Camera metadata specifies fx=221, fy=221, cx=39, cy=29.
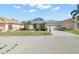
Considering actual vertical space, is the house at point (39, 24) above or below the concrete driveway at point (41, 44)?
above

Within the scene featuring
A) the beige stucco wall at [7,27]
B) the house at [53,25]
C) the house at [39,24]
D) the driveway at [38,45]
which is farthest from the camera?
the beige stucco wall at [7,27]

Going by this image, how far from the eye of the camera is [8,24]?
5.82 metres

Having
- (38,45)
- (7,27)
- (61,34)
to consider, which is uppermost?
(7,27)

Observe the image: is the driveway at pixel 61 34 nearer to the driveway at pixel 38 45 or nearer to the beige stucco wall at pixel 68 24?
the driveway at pixel 38 45

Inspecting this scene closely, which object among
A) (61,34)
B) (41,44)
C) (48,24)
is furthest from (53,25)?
(41,44)

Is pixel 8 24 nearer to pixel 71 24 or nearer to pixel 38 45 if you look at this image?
pixel 38 45

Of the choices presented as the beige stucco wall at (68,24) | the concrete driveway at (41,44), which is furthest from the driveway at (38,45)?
the beige stucco wall at (68,24)

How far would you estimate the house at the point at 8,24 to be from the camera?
5.63 metres
